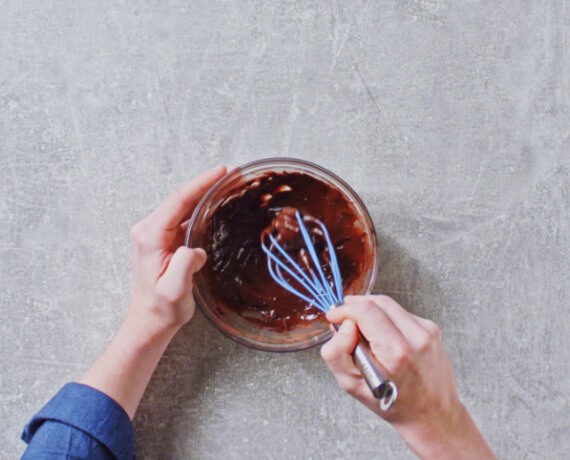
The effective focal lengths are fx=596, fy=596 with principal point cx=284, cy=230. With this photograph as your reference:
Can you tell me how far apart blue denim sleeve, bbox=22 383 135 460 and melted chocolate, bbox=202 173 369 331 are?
243 mm

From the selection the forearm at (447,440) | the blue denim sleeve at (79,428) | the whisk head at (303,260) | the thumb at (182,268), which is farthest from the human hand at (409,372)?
the blue denim sleeve at (79,428)

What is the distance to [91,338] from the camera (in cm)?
102

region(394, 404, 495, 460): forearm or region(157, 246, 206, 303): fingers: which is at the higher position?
region(157, 246, 206, 303): fingers

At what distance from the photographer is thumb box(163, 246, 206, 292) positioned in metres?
0.87

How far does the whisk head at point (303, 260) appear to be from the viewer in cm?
93

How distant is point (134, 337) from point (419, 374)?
450 mm

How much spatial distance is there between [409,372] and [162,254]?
411 millimetres

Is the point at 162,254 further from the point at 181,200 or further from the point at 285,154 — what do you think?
the point at 285,154

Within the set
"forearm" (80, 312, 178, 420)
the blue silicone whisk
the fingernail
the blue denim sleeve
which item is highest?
the fingernail

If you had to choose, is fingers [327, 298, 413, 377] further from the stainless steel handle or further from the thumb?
the thumb

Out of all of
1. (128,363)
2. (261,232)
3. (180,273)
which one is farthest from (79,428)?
(261,232)

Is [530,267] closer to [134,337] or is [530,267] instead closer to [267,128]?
[267,128]

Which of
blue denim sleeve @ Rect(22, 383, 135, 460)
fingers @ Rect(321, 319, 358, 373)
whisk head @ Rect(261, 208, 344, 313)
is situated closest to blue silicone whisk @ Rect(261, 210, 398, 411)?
whisk head @ Rect(261, 208, 344, 313)

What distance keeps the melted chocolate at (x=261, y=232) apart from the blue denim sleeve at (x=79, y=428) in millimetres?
243
